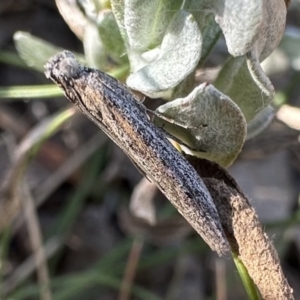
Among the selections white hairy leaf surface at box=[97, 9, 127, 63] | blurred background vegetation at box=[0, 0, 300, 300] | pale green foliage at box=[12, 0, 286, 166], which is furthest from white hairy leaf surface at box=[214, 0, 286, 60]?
blurred background vegetation at box=[0, 0, 300, 300]

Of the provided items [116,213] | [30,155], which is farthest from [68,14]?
[116,213]

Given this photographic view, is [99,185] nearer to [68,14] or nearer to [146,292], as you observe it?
[146,292]

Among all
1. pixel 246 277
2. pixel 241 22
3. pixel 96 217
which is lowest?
pixel 96 217

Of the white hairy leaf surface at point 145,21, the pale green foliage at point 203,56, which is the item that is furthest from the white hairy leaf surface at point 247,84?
the white hairy leaf surface at point 145,21

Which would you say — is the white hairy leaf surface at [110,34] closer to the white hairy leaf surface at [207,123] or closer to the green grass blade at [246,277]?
the white hairy leaf surface at [207,123]

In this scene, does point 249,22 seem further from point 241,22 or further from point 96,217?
point 96,217

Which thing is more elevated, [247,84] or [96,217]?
[247,84]

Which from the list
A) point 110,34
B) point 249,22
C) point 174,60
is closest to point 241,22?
point 249,22
